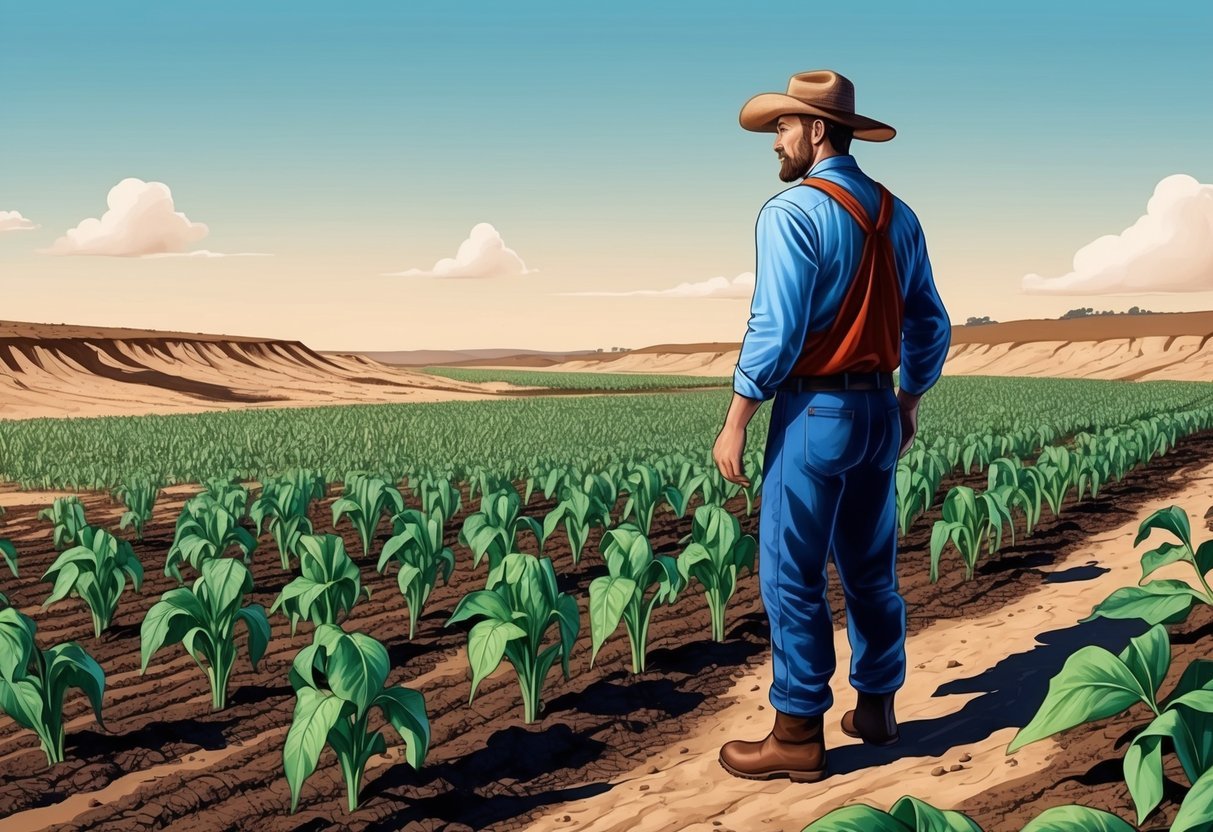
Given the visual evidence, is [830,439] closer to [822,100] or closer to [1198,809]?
[822,100]

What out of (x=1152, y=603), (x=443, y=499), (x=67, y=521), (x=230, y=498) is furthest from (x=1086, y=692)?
(x=67, y=521)

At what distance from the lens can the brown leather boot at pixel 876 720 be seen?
3.85 meters

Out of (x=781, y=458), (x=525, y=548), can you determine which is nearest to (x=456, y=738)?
(x=781, y=458)

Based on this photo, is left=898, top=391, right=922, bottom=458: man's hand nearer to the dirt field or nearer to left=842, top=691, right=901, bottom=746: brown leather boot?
left=842, top=691, right=901, bottom=746: brown leather boot

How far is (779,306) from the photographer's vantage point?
332 centimetres

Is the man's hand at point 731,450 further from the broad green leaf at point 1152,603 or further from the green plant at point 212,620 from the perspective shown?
the green plant at point 212,620

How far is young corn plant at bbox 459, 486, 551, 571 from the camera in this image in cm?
595

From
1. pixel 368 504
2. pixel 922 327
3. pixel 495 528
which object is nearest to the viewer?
pixel 922 327

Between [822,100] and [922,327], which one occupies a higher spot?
[822,100]

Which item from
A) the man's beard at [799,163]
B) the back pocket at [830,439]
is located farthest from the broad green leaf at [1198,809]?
the man's beard at [799,163]

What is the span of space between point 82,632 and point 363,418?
21.7 meters

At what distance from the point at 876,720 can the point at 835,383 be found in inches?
A: 54.6

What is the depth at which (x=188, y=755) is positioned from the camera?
3992mm

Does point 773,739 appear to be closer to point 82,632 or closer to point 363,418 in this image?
point 82,632
